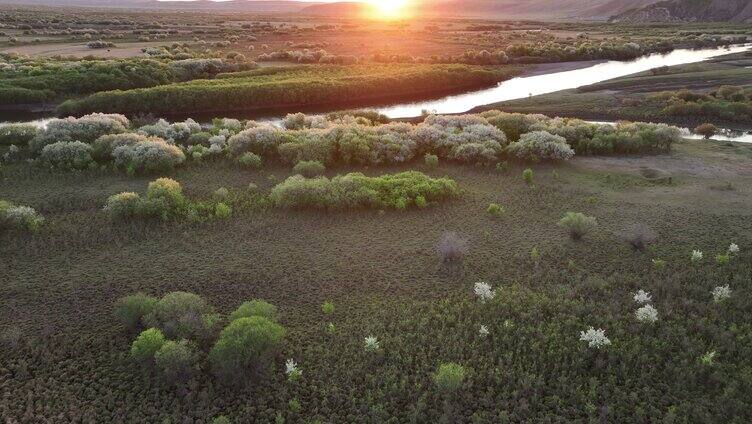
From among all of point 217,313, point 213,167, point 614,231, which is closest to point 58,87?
point 213,167

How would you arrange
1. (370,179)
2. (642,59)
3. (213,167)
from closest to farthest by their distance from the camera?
(370,179) → (213,167) → (642,59)

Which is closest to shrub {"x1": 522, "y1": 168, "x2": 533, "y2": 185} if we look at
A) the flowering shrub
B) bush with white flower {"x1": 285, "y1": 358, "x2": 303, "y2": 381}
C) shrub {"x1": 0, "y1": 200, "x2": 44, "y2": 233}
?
bush with white flower {"x1": 285, "y1": 358, "x2": 303, "y2": 381}

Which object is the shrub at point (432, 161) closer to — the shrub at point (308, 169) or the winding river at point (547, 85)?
the shrub at point (308, 169)

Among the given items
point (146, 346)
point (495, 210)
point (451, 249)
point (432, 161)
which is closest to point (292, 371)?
point (146, 346)

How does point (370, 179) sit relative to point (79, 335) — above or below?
above

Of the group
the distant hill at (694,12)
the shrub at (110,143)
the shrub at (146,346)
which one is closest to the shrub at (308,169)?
the shrub at (110,143)

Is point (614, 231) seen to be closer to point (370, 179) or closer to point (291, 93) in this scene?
point (370, 179)
